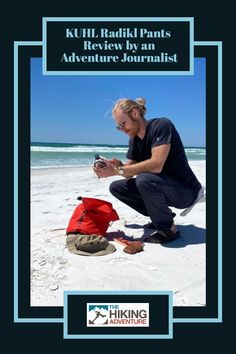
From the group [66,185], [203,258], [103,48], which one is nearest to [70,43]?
[103,48]

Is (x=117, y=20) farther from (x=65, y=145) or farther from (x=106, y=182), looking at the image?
(x=65, y=145)

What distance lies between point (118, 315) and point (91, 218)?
113cm

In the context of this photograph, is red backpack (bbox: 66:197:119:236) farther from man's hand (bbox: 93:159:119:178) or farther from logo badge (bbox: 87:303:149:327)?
logo badge (bbox: 87:303:149:327)

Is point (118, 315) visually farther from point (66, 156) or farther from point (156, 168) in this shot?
point (66, 156)

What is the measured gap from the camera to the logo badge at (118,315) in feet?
7.41

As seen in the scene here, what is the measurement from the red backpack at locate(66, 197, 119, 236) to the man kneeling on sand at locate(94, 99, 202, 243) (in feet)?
0.88

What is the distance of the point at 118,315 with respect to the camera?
7.47 feet

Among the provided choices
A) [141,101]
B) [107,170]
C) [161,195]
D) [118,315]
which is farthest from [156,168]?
[118,315]

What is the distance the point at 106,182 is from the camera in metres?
6.80

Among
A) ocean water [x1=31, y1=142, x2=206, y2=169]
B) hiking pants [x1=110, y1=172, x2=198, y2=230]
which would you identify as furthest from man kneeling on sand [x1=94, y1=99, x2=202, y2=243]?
ocean water [x1=31, y1=142, x2=206, y2=169]

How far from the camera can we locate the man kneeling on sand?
316cm

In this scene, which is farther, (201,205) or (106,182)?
(106,182)
